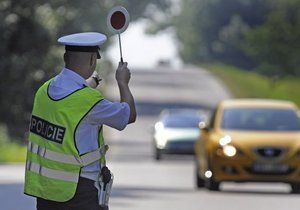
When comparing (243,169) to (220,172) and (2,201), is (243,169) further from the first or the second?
(2,201)

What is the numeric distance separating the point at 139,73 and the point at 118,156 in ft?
191

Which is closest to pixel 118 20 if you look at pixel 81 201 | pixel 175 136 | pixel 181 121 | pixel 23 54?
pixel 81 201

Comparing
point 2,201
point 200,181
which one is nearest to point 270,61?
point 200,181

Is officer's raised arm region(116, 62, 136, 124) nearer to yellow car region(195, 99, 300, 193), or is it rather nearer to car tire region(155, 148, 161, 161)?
yellow car region(195, 99, 300, 193)

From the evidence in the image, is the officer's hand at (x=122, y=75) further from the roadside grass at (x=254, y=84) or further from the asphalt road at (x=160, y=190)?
the roadside grass at (x=254, y=84)

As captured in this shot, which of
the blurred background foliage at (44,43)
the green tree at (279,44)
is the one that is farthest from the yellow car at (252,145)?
the green tree at (279,44)

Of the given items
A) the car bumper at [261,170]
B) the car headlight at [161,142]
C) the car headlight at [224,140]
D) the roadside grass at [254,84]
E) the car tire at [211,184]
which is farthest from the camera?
the roadside grass at [254,84]

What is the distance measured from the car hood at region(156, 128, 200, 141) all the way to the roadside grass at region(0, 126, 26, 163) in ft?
13.4

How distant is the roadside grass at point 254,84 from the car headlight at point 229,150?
19.2 metres

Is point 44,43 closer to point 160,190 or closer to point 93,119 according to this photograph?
point 160,190

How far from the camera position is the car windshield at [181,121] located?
140 ft

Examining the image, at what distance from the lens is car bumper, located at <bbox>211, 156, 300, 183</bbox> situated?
22312 mm

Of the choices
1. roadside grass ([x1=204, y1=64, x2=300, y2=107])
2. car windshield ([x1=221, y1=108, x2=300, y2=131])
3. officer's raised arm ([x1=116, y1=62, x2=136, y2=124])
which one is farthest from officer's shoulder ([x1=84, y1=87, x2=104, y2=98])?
roadside grass ([x1=204, y1=64, x2=300, y2=107])

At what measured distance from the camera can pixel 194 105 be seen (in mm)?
80125
